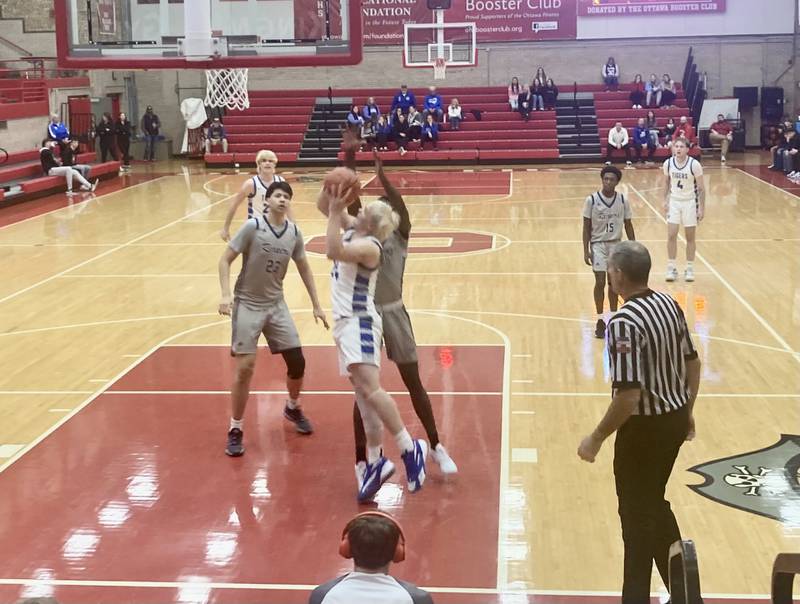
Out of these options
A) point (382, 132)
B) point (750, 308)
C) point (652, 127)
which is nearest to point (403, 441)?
point (750, 308)

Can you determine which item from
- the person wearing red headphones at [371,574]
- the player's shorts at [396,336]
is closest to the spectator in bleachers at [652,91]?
the player's shorts at [396,336]

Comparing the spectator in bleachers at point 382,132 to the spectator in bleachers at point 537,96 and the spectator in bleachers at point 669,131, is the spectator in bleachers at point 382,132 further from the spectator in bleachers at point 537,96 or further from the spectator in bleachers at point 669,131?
the spectator in bleachers at point 669,131

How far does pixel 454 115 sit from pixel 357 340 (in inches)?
1060

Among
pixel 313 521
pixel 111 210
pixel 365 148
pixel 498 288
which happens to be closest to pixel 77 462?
pixel 313 521

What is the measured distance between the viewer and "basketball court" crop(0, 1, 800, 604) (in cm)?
589

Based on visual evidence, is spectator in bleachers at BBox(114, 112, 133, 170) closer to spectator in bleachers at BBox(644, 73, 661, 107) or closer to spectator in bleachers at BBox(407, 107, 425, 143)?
spectator in bleachers at BBox(407, 107, 425, 143)

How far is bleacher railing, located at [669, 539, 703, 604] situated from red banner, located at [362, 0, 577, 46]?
1294 inches

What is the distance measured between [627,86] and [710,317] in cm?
2458

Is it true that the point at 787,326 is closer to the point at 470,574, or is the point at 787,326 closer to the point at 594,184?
the point at 470,574

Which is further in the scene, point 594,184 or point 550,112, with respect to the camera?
point 550,112

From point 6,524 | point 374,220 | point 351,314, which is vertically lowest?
point 6,524

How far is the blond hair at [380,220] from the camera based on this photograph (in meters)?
6.47

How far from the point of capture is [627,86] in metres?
34.8

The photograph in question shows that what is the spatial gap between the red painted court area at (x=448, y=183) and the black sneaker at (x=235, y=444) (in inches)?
615
